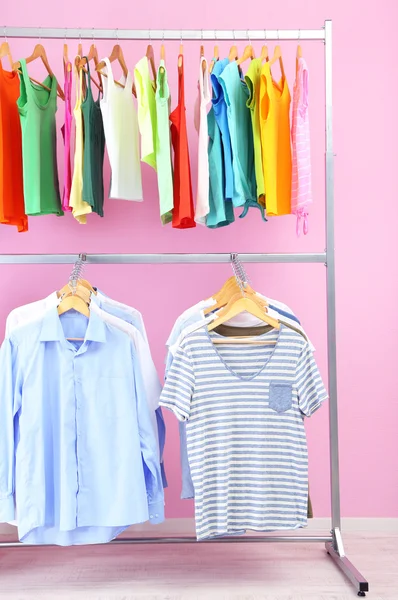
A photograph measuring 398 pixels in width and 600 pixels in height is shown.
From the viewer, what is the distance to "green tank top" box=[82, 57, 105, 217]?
254cm

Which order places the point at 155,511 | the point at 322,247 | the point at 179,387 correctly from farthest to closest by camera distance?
the point at 322,247 < the point at 155,511 < the point at 179,387

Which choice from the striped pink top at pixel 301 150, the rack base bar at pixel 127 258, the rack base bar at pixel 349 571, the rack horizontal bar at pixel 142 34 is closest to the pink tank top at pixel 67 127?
the rack horizontal bar at pixel 142 34

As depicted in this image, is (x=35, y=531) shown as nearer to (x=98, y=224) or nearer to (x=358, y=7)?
(x=98, y=224)

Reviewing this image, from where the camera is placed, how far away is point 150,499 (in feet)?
8.14

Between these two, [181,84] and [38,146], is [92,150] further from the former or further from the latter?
[181,84]

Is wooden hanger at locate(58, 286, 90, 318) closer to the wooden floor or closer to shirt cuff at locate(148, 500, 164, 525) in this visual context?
shirt cuff at locate(148, 500, 164, 525)

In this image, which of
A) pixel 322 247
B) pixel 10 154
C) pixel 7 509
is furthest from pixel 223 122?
pixel 7 509

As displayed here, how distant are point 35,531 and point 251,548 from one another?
0.99 metres

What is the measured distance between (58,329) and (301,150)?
1138 mm

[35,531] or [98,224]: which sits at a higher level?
[98,224]

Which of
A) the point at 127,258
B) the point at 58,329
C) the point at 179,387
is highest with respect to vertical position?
the point at 127,258

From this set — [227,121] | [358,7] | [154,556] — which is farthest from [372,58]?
[154,556]

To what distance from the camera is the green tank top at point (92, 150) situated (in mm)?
2537

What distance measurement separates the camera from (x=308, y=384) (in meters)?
2.46
